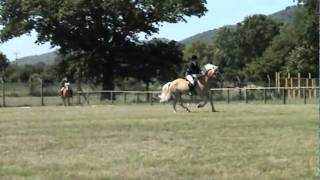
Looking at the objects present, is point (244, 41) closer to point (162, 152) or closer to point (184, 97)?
point (184, 97)

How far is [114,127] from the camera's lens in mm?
18031

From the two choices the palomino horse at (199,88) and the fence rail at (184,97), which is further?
the fence rail at (184,97)

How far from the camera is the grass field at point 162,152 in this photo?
981 centimetres

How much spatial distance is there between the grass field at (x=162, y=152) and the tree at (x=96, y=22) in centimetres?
4424

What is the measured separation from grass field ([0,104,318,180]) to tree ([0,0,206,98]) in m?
44.2

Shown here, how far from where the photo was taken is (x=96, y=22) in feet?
207

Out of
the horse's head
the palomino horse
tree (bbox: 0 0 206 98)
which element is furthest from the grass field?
tree (bbox: 0 0 206 98)

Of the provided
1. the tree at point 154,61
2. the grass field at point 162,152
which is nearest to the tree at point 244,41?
the tree at point 154,61

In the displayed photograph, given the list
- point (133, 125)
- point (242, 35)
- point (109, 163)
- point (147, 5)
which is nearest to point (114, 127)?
point (133, 125)

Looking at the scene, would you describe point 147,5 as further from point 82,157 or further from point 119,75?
point 82,157

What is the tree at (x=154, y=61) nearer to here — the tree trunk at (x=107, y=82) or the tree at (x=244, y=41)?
the tree trunk at (x=107, y=82)

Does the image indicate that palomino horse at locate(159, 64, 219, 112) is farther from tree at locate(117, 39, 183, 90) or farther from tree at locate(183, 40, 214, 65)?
tree at locate(183, 40, 214, 65)

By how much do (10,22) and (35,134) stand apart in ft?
165

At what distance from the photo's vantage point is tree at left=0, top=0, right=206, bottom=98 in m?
61.9
